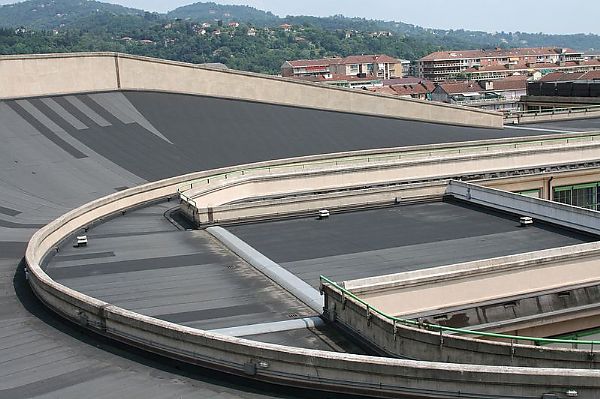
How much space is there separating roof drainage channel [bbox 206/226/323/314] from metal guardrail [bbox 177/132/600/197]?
21.2ft

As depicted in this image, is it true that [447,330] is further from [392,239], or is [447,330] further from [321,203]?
[321,203]

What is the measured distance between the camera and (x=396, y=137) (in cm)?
4459

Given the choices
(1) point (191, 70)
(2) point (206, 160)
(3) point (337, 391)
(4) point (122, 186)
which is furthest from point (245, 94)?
(3) point (337, 391)

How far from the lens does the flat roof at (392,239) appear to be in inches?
907

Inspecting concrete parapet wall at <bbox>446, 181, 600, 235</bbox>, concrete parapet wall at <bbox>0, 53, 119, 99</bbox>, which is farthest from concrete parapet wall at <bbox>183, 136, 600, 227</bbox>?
→ concrete parapet wall at <bbox>0, 53, 119, 99</bbox>

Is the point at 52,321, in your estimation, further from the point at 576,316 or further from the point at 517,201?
the point at 517,201

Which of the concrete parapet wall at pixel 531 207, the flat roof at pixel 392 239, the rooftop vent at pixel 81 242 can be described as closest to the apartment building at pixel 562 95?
the concrete parapet wall at pixel 531 207

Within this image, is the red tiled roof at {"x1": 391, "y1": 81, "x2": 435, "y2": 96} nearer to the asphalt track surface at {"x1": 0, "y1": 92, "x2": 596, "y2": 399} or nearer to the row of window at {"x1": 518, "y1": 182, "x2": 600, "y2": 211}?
the asphalt track surface at {"x1": 0, "y1": 92, "x2": 596, "y2": 399}

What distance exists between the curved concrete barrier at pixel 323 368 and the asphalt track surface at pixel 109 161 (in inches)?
13.6

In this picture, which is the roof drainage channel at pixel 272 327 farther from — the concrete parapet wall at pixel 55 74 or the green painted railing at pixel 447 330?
the concrete parapet wall at pixel 55 74

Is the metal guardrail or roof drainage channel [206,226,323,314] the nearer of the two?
roof drainage channel [206,226,323,314]

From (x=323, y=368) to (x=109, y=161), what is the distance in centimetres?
2700

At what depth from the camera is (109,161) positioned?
38.6 metres

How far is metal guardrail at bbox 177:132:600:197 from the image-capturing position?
35.8 meters
